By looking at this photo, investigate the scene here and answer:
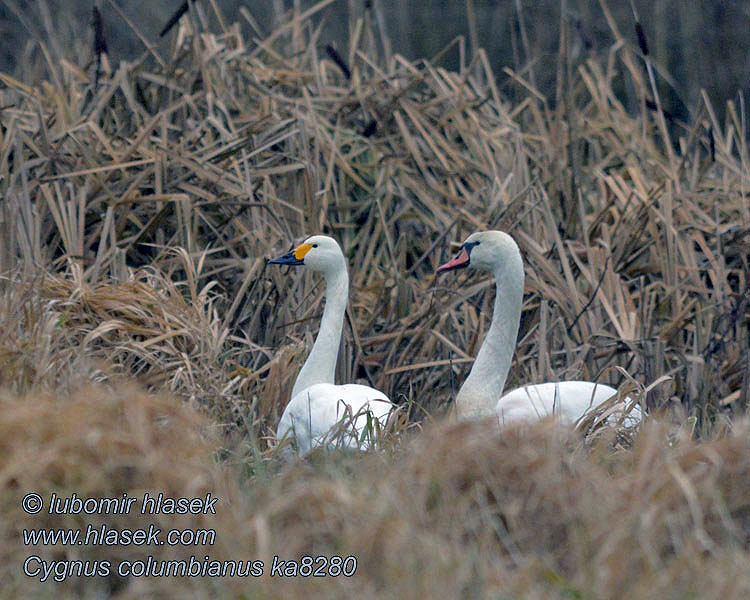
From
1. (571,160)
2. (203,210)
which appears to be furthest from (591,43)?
(203,210)

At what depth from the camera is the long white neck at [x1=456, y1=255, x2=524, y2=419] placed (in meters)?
3.88

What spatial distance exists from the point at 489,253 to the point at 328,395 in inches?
34.5

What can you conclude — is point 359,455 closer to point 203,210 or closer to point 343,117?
point 203,210

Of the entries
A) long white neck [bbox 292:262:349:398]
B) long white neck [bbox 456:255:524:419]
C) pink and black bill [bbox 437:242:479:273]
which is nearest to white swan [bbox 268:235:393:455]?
long white neck [bbox 292:262:349:398]

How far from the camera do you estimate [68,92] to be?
5.82 m

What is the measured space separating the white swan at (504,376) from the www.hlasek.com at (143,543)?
152 cm

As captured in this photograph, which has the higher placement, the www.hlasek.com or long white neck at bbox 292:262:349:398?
the www.hlasek.com

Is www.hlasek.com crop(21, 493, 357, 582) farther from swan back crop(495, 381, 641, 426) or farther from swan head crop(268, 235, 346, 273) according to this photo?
swan head crop(268, 235, 346, 273)

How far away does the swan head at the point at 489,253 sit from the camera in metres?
4.04

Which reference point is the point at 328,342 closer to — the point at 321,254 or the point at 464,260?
the point at 321,254

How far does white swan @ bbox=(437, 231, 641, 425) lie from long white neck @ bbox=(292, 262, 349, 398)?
0.49 m

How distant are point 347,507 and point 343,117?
4170 millimetres

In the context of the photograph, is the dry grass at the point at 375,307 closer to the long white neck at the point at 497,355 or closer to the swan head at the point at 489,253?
the long white neck at the point at 497,355

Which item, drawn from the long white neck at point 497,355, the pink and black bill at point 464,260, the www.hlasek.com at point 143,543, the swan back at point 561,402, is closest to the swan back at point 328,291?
the pink and black bill at point 464,260
